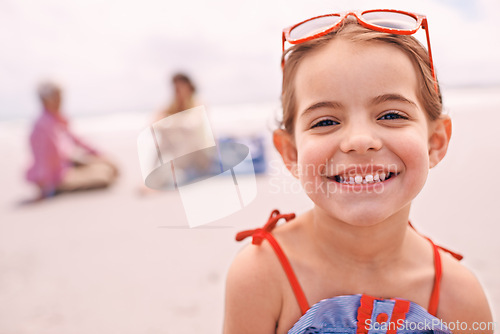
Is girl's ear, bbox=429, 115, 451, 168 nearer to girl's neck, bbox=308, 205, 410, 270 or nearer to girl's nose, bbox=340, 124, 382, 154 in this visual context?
girl's neck, bbox=308, 205, 410, 270

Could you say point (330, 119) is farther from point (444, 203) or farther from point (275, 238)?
point (444, 203)

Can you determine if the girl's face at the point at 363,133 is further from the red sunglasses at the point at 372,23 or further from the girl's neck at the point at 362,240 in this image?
the girl's neck at the point at 362,240

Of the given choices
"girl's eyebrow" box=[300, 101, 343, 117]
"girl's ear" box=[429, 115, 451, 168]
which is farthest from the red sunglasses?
"girl's eyebrow" box=[300, 101, 343, 117]

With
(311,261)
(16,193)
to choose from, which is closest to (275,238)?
(311,261)

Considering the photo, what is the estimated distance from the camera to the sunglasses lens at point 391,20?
1376mm

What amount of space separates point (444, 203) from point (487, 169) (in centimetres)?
124

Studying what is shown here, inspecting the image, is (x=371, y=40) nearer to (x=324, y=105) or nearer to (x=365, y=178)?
(x=324, y=105)

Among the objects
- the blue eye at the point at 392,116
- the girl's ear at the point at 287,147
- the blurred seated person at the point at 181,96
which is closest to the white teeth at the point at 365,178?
the blue eye at the point at 392,116

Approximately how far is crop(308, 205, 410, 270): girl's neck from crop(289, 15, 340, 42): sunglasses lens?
25.2 inches

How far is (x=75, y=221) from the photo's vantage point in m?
4.23

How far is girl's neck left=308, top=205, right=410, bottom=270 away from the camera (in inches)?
59.0

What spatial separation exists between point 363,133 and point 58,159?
16.7ft

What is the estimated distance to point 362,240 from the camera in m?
1.51

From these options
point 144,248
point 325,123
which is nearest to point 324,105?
point 325,123
